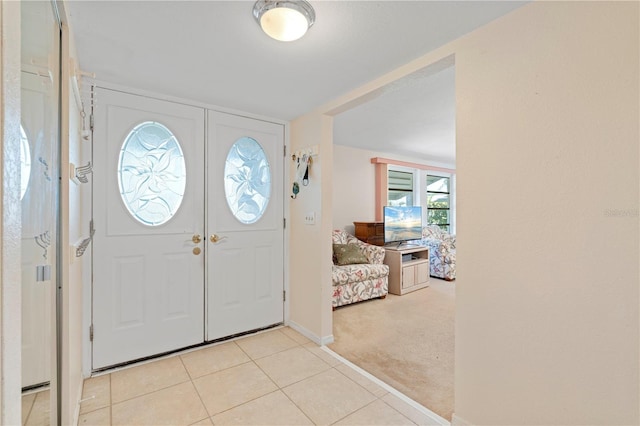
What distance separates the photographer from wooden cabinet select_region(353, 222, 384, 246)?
4.48 m

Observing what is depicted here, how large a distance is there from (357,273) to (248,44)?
2770 mm

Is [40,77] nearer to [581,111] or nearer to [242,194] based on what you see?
[242,194]

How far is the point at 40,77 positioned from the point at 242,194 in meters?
1.85

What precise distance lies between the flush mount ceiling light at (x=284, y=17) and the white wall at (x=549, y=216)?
83 centimetres

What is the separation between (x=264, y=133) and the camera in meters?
2.88

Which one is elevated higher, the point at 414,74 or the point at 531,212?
the point at 414,74

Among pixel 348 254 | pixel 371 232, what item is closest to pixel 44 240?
pixel 348 254

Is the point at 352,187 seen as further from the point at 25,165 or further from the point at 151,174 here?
the point at 25,165

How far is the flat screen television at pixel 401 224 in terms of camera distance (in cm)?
455

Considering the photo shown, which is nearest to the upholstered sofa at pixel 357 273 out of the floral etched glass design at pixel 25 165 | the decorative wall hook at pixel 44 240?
the decorative wall hook at pixel 44 240

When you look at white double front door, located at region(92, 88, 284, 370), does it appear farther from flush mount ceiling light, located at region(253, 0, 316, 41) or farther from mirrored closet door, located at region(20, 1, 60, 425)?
flush mount ceiling light, located at region(253, 0, 316, 41)

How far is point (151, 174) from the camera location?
7.66 ft

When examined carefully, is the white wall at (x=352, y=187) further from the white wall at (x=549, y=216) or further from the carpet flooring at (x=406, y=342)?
the white wall at (x=549, y=216)

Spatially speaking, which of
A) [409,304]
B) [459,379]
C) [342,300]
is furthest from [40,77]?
[409,304]
